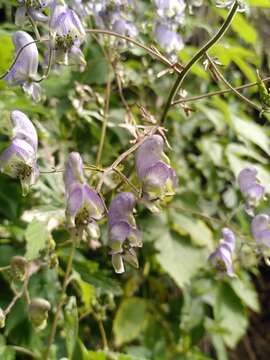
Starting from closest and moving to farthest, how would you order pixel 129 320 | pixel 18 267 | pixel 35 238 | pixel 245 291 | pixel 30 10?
pixel 30 10 → pixel 18 267 → pixel 35 238 → pixel 129 320 → pixel 245 291

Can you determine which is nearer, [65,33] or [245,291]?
[65,33]

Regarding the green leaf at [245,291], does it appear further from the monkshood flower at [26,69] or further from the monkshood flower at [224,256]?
the monkshood flower at [26,69]

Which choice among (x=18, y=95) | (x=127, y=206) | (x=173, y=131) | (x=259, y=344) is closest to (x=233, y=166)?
(x=173, y=131)

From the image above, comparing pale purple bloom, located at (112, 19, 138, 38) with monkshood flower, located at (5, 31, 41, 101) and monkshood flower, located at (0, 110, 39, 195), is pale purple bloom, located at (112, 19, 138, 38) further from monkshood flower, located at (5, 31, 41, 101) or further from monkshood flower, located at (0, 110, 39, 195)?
monkshood flower, located at (0, 110, 39, 195)

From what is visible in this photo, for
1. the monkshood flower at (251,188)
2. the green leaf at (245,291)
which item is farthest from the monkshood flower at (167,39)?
the green leaf at (245,291)

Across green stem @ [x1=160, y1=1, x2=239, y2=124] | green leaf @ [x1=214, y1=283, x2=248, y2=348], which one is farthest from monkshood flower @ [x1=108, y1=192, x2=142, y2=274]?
green leaf @ [x1=214, y1=283, x2=248, y2=348]

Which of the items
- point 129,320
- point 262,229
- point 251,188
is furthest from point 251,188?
point 129,320

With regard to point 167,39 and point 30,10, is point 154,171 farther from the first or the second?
point 167,39
